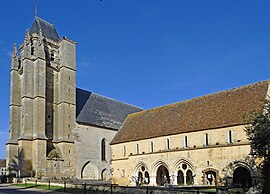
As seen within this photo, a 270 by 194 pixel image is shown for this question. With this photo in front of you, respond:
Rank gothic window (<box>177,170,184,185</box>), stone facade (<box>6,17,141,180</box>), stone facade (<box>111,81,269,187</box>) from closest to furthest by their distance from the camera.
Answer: stone facade (<box>111,81,269,187</box>)
gothic window (<box>177,170,184,185</box>)
stone facade (<box>6,17,141,180</box>)

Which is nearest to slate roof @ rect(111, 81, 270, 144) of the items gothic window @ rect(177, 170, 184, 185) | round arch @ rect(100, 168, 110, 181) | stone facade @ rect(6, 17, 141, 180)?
gothic window @ rect(177, 170, 184, 185)

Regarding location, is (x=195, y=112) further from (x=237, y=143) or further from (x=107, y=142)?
(x=107, y=142)

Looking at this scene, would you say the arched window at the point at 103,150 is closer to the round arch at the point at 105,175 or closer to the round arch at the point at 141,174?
the round arch at the point at 105,175

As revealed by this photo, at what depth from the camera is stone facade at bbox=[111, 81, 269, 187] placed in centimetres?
2666

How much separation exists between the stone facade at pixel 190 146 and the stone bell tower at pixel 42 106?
27.8 feet

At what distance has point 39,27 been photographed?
4684 centimetres

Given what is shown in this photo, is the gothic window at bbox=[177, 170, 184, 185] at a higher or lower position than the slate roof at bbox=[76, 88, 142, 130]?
lower

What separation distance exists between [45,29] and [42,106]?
1368 centimetres

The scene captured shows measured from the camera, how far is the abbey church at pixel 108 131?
2789 centimetres

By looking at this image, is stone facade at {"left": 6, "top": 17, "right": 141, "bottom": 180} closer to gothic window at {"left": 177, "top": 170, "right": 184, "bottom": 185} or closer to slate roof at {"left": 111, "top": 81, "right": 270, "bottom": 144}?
slate roof at {"left": 111, "top": 81, "right": 270, "bottom": 144}

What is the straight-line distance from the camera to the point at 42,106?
41.6 meters

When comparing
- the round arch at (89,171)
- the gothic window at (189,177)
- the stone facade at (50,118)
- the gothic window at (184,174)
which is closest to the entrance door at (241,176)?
the gothic window at (184,174)

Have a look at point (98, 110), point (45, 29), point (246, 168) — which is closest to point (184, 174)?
point (246, 168)

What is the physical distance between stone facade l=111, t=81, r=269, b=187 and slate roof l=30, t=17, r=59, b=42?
19755 millimetres
